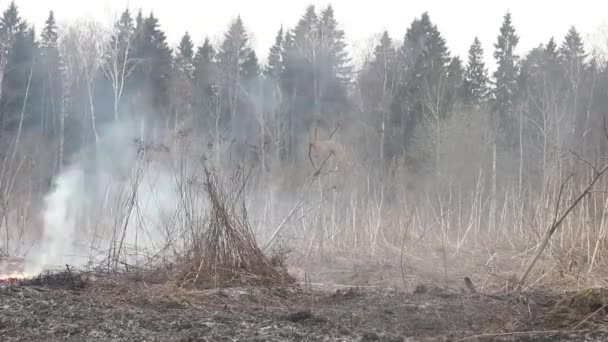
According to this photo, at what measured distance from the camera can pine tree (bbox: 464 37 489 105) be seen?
93.5 feet

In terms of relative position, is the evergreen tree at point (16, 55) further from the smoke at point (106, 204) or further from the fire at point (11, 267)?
the fire at point (11, 267)

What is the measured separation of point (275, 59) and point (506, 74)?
1321cm

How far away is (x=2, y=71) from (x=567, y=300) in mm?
20996

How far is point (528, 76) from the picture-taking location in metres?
27.3

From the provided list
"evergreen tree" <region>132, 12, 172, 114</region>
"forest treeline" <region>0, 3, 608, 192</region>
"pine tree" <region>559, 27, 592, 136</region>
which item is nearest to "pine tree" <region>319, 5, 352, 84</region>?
"forest treeline" <region>0, 3, 608, 192</region>

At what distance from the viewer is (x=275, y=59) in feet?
101

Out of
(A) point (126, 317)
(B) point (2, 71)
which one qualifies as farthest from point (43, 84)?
(A) point (126, 317)

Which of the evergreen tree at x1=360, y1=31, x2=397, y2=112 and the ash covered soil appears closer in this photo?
the ash covered soil

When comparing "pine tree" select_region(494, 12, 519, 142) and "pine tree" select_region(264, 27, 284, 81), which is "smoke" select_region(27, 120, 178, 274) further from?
"pine tree" select_region(494, 12, 519, 142)

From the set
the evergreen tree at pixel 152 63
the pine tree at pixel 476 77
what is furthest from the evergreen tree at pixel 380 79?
the evergreen tree at pixel 152 63

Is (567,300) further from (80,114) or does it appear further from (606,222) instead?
(80,114)

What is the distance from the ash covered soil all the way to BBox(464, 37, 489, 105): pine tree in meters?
24.7

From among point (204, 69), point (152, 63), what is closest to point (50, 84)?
point (152, 63)

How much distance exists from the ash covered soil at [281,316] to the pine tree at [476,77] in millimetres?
24684
